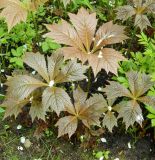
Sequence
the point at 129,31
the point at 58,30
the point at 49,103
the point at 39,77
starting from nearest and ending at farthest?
the point at 49,103 → the point at 58,30 → the point at 39,77 → the point at 129,31

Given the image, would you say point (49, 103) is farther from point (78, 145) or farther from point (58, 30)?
point (78, 145)

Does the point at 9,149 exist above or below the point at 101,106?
below

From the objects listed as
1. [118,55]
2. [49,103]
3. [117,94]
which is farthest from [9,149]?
[118,55]

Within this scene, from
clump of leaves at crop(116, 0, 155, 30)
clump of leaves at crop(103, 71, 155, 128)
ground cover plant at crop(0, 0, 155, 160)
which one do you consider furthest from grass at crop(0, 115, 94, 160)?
clump of leaves at crop(116, 0, 155, 30)

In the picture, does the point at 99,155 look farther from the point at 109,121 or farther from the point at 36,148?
the point at 36,148

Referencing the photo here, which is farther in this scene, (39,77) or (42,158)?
(42,158)

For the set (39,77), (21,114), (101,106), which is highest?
(39,77)

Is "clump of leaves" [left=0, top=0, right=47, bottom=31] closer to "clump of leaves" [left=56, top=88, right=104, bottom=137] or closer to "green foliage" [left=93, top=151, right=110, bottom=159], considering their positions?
"clump of leaves" [left=56, top=88, right=104, bottom=137]

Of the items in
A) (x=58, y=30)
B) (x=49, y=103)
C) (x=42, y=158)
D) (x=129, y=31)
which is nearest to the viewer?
(x=49, y=103)

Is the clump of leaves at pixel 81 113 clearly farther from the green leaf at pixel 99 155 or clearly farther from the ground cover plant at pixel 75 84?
the green leaf at pixel 99 155

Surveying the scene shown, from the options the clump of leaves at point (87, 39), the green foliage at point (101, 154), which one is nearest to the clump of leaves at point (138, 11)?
the clump of leaves at point (87, 39)
